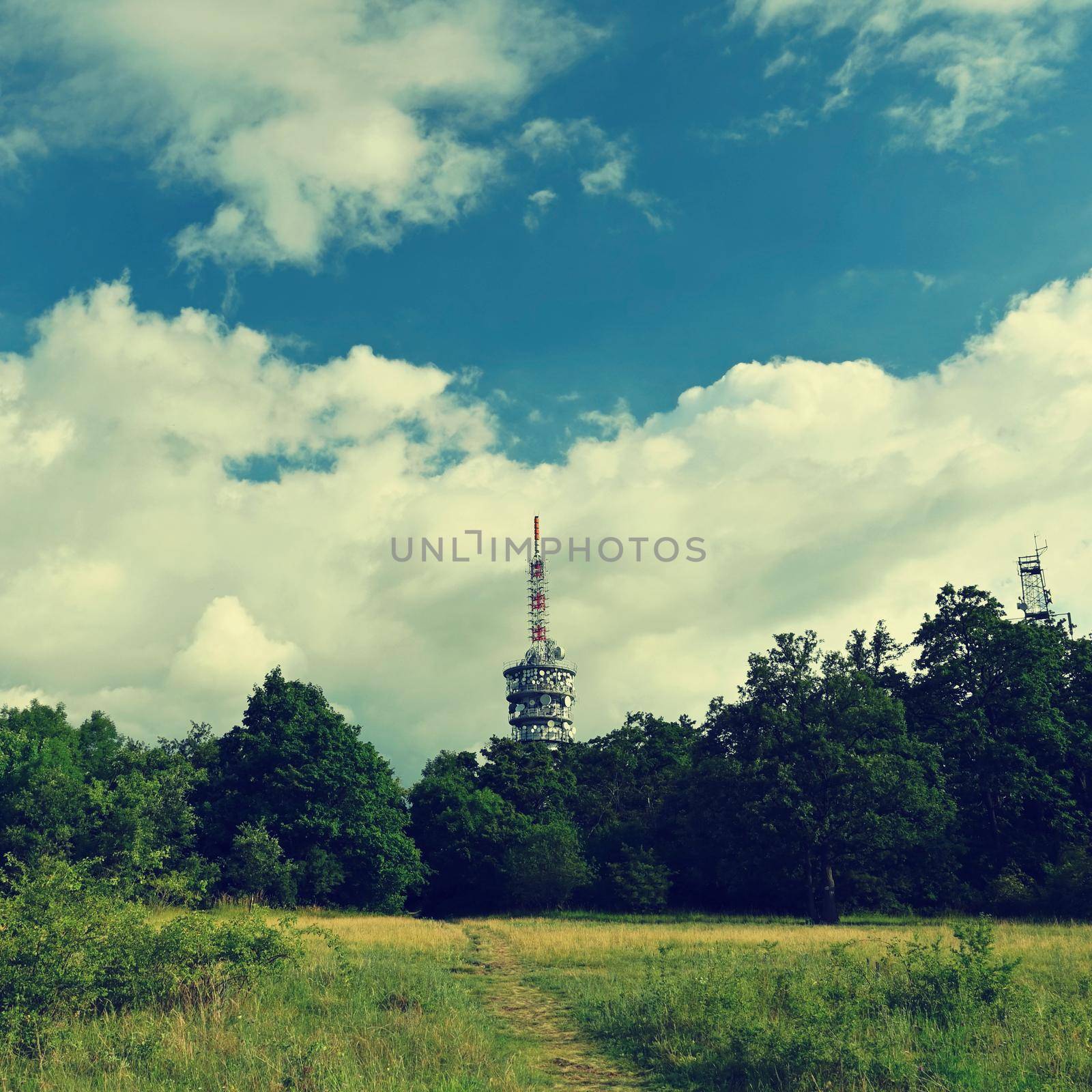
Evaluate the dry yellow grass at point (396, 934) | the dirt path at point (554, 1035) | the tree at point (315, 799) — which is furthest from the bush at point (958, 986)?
the tree at point (315, 799)

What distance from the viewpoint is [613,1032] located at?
15.2 m

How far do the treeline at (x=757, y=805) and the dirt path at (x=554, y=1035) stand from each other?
26.8 m

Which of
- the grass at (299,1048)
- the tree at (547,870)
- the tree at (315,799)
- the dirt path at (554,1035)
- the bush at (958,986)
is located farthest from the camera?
the tree at (547,870)

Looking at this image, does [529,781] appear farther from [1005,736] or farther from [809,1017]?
[809,1017]

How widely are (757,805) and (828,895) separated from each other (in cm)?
590

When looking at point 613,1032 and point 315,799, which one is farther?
point 315,799

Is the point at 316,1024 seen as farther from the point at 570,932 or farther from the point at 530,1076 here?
the point at 570,932

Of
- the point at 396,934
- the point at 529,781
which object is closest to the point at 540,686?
the point at 529,781

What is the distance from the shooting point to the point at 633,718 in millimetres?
89562

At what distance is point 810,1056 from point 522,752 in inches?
3205

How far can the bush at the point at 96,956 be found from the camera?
13938 mm

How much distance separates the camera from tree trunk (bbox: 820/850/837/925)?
1822 inches

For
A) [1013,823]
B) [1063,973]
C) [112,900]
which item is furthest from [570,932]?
[1013,823]

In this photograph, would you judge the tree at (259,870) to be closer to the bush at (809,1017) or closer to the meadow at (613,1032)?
the meadow at (613,1032)
